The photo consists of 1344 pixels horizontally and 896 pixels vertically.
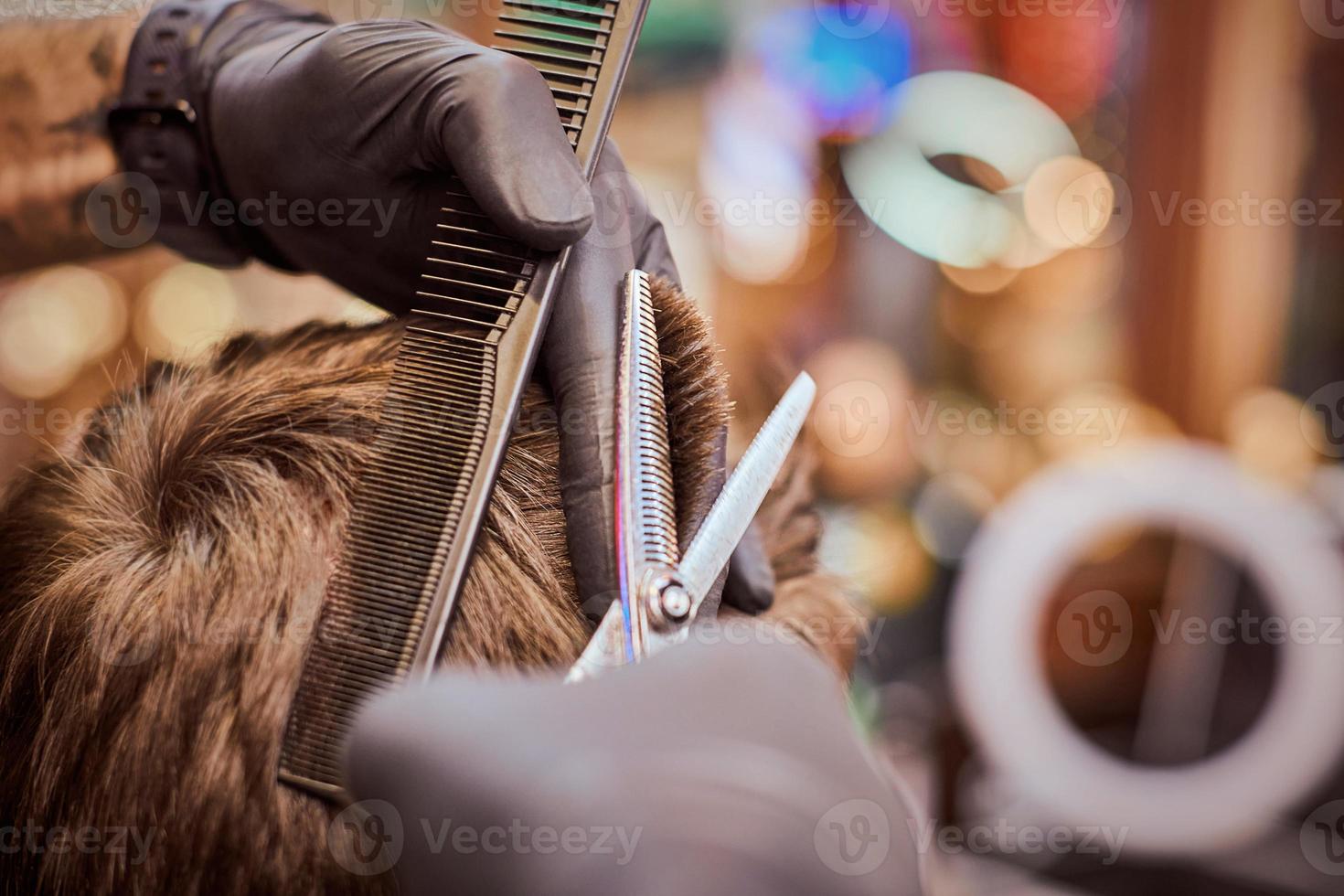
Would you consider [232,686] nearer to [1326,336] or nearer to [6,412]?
[6,412]

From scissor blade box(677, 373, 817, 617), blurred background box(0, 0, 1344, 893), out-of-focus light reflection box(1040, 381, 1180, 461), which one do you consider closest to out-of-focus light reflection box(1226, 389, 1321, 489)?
blurred background box(0, 0, 1344, 893)

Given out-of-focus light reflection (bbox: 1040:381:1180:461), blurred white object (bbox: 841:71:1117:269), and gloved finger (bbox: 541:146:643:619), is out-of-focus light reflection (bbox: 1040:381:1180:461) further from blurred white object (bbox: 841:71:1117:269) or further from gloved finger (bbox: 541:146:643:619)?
gloved finger (bbox: 541:146:643:619)

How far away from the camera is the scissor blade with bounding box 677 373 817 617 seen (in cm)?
53

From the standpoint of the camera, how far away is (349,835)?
55cm

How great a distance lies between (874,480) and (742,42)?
1.29 metres

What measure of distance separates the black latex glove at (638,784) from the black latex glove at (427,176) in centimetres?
15

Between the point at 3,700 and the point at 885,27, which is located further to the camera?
the point at 885,27

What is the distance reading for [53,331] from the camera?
1265mm

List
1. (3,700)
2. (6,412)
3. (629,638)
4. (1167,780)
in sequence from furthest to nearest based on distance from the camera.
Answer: (1167,780), (6,412), (3,700), (629,638)

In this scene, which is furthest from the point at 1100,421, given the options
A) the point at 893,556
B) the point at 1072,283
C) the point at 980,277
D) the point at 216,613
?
the point at 216,613

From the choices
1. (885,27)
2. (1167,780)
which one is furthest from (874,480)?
(885,27)

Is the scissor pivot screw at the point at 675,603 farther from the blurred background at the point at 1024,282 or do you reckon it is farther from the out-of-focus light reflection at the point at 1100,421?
the out-of-focus light reflection at the point at 1100,421

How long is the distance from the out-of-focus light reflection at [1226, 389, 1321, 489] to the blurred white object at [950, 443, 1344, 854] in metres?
0.43

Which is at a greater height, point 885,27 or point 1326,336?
point 885,27
